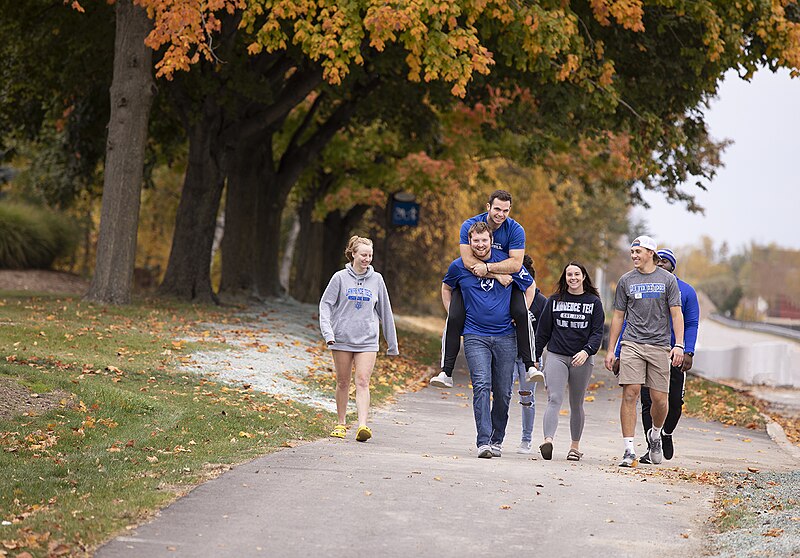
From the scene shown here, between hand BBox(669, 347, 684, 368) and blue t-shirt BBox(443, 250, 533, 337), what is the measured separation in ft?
4.79

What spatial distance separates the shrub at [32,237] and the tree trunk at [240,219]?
7.76m

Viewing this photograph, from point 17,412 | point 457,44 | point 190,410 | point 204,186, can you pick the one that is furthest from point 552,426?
point 204,186

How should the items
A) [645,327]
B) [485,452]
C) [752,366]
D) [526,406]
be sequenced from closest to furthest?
1. [485,452]
2. [645,327]
3. [526,406]
4. [752,366]

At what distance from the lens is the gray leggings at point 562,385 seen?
1138cm

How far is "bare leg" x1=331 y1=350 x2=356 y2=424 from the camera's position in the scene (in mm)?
11672

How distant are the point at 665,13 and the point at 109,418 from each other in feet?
48.3

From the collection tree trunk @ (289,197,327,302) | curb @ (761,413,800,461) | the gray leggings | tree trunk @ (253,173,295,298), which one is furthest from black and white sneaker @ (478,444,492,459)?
tree trunk @ (289,197,327,302)

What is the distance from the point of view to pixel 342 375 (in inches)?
465

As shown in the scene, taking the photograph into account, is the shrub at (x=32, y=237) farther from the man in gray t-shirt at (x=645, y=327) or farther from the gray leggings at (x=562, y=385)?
the man in gray t-shirt at (x=645, y=327)

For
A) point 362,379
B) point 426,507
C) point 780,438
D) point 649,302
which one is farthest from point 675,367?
point 780,438

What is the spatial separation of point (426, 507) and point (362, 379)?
3.75 m

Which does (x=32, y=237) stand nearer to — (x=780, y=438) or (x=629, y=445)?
(x=780, y=438)

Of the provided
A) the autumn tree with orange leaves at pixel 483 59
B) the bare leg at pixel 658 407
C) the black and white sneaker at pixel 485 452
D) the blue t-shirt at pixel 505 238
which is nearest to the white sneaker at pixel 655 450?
the bare leg at pixel 658 407

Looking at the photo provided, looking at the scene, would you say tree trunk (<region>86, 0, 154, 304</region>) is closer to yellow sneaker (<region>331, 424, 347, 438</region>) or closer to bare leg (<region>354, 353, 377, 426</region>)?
yellow sneaker (<region>331, 424, 347, 438</region>)
